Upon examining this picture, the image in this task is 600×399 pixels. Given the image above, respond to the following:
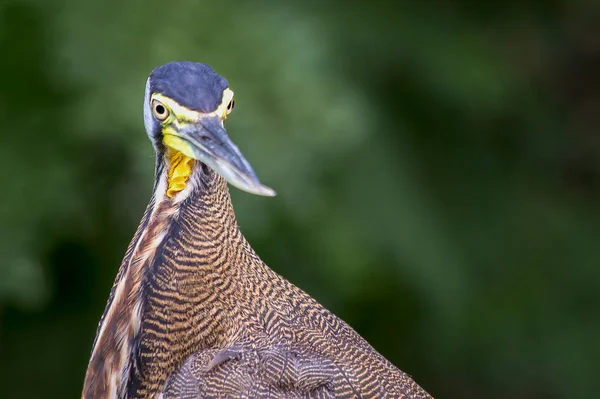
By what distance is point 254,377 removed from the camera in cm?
329

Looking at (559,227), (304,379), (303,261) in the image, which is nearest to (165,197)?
(304,379)

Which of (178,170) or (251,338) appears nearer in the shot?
(251,338)

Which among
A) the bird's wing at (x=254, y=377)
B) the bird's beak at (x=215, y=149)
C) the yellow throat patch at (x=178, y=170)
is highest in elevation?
the bird's beak at (x=215, y=149)

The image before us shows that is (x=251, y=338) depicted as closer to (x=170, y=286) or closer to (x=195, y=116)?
(x=170, y=286)

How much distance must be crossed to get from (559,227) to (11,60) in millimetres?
3428

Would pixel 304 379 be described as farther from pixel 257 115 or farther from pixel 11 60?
pixel 11 60

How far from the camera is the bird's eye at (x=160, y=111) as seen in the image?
3418 millimetres

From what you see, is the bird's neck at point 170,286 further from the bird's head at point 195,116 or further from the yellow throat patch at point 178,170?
the bird's head at point 195,116

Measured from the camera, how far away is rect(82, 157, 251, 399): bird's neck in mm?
3398

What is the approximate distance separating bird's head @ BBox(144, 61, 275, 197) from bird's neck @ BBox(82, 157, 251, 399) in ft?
0.52

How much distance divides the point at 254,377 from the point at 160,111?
0.92 m

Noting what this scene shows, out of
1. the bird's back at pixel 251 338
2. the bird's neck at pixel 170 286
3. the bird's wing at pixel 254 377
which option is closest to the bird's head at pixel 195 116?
the bird's neck at pixel 170 286

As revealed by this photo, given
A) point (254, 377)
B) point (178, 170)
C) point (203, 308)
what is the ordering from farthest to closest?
point (178, 170) < point (203, 308) < point (254, 377)

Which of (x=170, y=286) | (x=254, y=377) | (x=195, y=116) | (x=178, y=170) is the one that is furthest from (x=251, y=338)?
(x=195, y=116)
